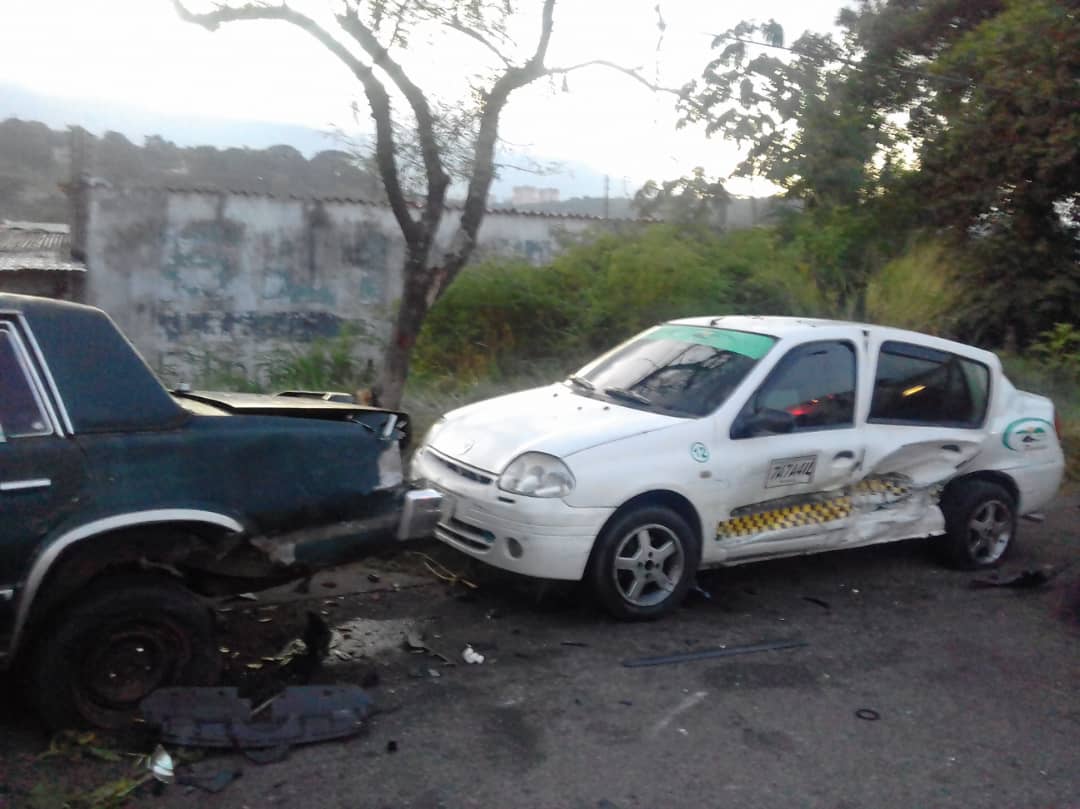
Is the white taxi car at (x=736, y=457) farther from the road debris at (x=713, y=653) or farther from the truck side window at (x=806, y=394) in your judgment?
the road debris at (x=713, y=653)

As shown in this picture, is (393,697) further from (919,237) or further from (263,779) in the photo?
(919,237)

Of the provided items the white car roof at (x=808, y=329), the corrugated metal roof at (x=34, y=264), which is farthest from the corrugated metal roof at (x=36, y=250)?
the white car roof at (x=808, y=329)

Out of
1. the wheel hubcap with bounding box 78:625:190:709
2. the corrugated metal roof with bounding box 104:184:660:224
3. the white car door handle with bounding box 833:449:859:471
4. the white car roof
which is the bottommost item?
the wheel hubcap with bounding box 78:625:190:709

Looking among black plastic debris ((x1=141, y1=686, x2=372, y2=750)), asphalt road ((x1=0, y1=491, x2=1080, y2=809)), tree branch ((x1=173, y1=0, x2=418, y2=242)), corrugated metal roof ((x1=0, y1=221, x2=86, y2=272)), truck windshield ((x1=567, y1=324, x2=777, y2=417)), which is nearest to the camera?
asphalt road ((x1=0, y1=491, x2=1080, y2=809))

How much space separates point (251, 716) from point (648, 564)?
2299 millimetres

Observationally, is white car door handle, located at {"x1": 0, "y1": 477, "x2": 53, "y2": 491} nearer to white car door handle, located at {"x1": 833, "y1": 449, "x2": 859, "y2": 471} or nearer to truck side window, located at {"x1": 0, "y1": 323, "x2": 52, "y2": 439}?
truck side window, located at {"x1": 0, "y1": 323, "x2": 52, "y2": 439}

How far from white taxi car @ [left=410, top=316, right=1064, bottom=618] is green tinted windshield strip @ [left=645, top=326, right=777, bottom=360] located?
0.01 meters

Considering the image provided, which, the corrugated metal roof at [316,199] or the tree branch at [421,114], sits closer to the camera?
the tree branch at [421,114]

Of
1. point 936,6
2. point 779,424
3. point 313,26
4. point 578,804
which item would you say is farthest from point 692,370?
point 936,6

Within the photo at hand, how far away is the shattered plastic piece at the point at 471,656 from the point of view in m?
5.41

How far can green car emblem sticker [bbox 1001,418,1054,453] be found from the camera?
24.1ft

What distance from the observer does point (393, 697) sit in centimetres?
494

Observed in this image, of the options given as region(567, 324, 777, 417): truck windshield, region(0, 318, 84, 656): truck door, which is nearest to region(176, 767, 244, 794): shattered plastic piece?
region(0, 318, 84, 656): truck door

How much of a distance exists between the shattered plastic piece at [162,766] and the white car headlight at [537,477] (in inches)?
87.5
